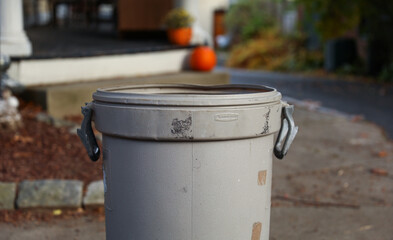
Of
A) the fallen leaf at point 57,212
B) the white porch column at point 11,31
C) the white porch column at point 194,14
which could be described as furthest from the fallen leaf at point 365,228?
the white porch column at point 194,14

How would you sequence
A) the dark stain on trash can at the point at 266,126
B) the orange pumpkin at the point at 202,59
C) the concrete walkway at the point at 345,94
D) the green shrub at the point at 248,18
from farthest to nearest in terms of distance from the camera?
the green shrub at the point at 248,18 → the orange pumpkin at the point at 202,59 → the concrete walkway at the point at 345,94 → the dark stain on trash can at the point at 266,126

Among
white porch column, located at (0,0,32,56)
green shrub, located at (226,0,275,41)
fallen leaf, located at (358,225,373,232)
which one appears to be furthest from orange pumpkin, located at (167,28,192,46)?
green shrub, located at (226,0,275,41)

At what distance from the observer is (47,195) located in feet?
14.3

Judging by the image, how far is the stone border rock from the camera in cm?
434

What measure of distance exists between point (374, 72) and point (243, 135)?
12.3 meters

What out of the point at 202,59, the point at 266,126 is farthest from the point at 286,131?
the point at 202,59

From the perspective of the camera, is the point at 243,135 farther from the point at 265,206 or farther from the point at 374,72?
the point at 374,72

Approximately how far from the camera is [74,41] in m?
9.53

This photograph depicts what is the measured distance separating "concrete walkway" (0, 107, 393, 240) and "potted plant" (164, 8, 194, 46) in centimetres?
274

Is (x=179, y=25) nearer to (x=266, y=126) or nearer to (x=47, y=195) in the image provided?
(x=47, y=195)

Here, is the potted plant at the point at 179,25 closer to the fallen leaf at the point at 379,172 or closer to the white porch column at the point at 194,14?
the white porch column at the point at 194,14

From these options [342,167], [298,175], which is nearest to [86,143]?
[298,175]

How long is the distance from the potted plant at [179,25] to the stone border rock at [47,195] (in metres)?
5.19

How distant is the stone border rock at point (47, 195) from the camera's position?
14.2ft
